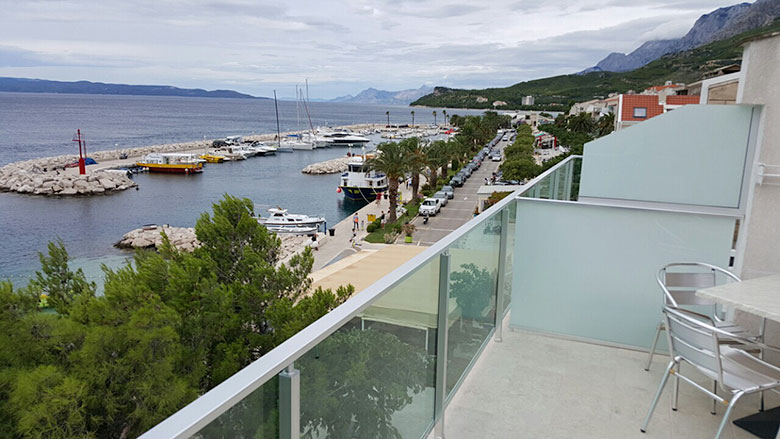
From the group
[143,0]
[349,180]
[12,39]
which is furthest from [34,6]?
[349,180]

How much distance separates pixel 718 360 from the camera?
237cm

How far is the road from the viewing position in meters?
30.5

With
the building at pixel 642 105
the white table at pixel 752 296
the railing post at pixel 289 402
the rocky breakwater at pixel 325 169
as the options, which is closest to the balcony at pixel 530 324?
the railing post at pixel 289 402

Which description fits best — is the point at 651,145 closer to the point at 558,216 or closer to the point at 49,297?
the point at 558,216

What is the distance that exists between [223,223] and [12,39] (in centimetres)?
21391

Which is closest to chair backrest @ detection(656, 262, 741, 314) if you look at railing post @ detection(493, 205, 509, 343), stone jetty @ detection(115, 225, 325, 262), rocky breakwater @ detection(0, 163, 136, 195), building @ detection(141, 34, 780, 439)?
building @ detection(141, 34, 780, 439)

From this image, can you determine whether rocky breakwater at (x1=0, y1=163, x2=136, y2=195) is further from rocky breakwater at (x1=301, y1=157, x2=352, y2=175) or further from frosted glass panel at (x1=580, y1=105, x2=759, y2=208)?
frosted glass panel at (x1=580, y1=105, x2=759, y2=208)

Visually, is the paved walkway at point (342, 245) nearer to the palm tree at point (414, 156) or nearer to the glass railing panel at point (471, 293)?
the palm tree at point (414, 156)

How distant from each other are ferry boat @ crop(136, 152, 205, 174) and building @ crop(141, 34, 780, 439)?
213 ft

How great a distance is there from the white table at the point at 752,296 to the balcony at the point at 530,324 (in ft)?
2.89

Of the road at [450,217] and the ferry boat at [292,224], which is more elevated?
the road at [450,217]

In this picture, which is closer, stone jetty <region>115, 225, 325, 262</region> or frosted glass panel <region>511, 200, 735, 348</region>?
frosted glass panel <region>511, 200, 735, 348</region>

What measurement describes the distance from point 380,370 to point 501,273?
6.98 ft

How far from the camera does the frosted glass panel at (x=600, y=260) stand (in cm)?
362
